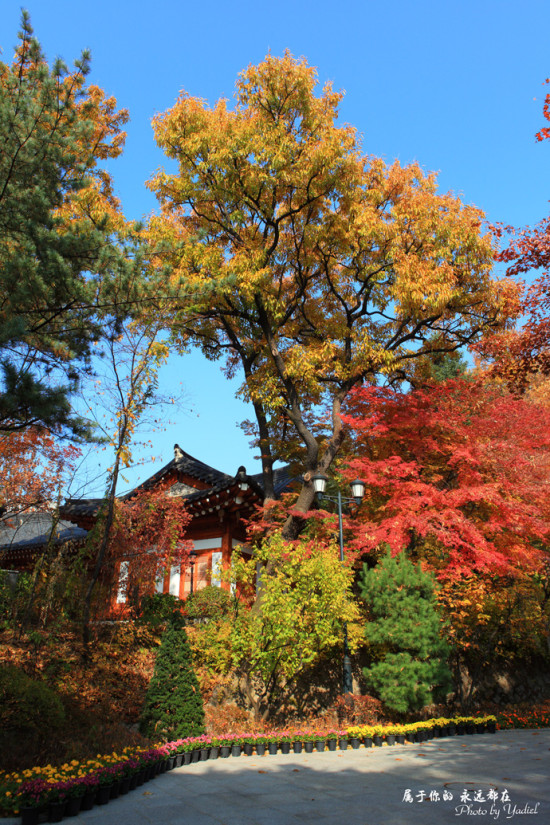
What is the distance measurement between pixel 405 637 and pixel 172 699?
422 centimetres

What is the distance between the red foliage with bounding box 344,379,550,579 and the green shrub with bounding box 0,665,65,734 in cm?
638

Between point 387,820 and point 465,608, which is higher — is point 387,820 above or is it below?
below

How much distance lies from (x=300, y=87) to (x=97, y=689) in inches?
519

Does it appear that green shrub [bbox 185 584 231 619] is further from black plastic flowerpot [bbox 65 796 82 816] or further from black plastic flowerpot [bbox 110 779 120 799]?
black plastic flowerpot [bbox 65 796 82 816]

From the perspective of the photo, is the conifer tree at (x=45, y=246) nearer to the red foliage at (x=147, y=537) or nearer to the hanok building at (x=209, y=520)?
the red foliage at (x=147, y=537)

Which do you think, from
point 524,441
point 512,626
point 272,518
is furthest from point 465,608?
point 272,518

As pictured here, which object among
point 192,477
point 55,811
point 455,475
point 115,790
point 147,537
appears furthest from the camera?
point 192,477

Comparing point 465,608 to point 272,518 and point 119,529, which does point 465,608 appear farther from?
point 119,529

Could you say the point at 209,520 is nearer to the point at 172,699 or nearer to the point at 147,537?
the point at 147,537

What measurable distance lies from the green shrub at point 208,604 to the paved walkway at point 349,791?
4.39 m

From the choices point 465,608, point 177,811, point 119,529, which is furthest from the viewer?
point 119,529

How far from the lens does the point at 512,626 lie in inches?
504

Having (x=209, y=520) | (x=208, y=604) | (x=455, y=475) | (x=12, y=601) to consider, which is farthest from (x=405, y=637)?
(x=12, y=601)

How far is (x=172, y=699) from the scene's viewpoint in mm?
8547
